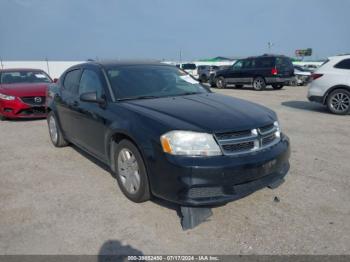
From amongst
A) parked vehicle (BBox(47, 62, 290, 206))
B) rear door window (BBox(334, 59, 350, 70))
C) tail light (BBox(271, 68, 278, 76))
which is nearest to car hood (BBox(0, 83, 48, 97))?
parked vehicle (BBox(47, 62, 290, 206))

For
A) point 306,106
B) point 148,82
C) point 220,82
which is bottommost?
point 306,106

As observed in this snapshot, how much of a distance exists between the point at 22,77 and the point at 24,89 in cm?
139

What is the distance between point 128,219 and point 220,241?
1.01 m

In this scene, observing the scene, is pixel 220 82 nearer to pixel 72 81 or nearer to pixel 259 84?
pixel 259 84

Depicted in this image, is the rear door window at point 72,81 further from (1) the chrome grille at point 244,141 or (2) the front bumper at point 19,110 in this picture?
(2) the front bumper at point 19,110

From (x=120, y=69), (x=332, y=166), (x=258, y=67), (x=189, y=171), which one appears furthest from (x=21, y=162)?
(x=258, y=67)

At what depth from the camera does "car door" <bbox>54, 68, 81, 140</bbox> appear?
5.16 m

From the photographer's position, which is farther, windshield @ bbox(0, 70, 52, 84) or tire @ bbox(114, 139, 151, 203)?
windshield @ bbox(0, 70, 52, 84)

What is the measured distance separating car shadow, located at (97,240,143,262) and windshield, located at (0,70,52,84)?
8096mm

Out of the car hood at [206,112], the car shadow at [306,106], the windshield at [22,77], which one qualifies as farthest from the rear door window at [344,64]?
the windshield at [22,77]

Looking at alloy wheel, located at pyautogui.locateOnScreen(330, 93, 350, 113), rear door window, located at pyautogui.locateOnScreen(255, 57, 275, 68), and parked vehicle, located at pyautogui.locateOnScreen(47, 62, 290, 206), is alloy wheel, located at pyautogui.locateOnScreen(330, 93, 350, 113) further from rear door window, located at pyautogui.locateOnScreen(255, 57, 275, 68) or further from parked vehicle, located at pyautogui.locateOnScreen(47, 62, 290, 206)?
rear door window, located at pyautogui.locateOnScreen(255, 57, 275, 68)

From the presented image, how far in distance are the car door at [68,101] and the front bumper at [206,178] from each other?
8.07 ft

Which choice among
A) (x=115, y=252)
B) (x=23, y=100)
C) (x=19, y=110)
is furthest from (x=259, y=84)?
(x=115, y=252)

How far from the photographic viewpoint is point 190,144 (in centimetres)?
312
